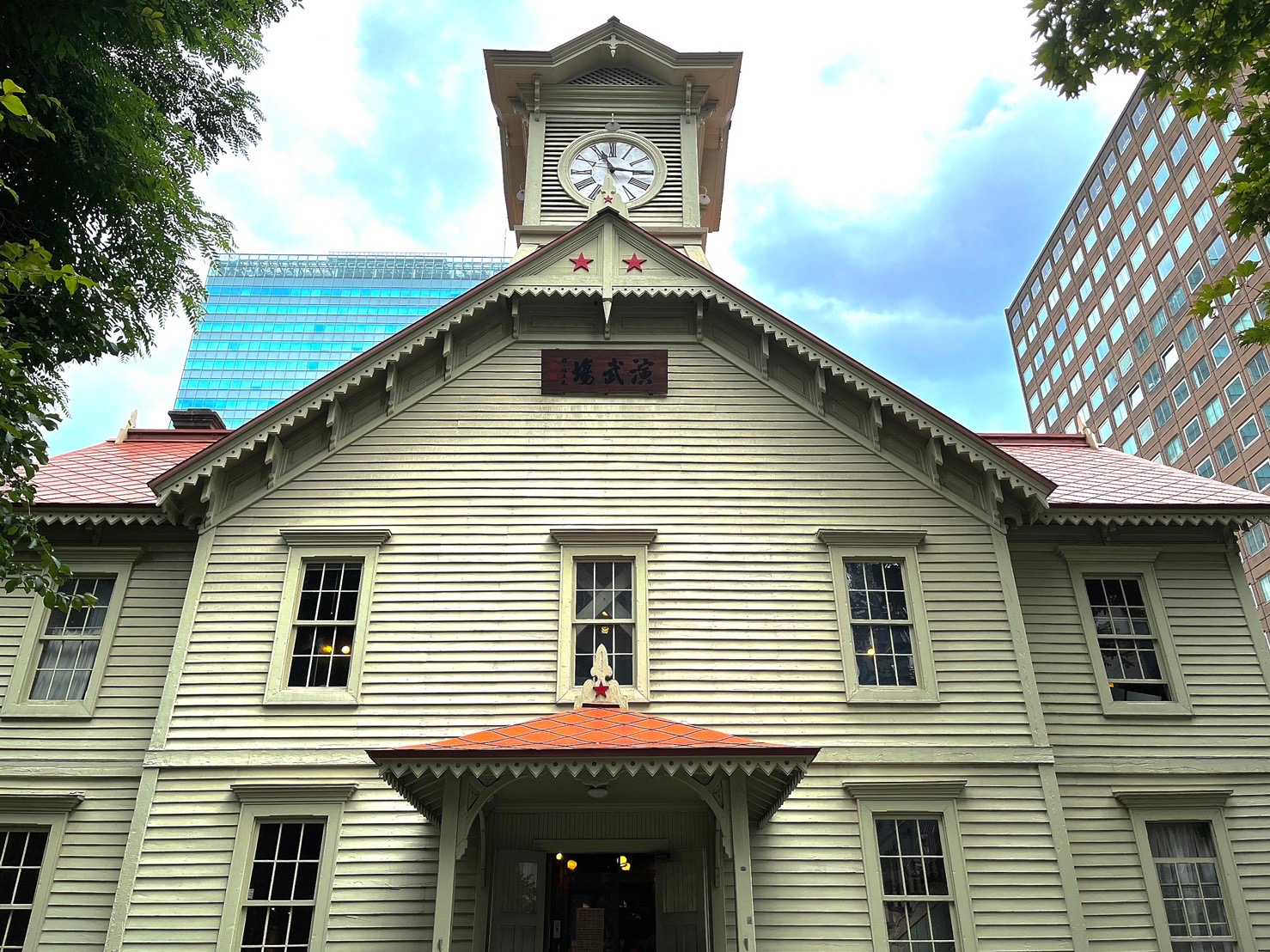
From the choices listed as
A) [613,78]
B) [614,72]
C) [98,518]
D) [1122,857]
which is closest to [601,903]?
[1122,857]

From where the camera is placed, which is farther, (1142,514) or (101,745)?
(1142,514)

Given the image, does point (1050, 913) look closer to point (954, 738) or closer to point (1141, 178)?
point (954, 738)

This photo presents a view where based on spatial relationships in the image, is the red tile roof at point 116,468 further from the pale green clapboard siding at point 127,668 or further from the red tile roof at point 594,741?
the red tile roof at point 594,741

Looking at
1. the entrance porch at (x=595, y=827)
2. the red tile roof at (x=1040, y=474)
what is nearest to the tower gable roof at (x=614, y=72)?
the red tile roof at (x=1040, y=474)

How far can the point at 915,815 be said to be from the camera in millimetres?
12062

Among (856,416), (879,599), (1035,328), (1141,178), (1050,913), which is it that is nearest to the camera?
(1050,913)

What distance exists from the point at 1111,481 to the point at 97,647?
15.3 meters

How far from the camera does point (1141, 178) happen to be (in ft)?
229

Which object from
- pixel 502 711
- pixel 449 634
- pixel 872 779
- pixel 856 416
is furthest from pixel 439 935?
pixel 856 416

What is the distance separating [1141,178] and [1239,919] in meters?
70.2

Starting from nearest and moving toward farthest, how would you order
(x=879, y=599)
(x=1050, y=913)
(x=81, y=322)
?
(x=81, y=322), (x=1050, y=913), (x=879, y=599)

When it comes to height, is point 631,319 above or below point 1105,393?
below

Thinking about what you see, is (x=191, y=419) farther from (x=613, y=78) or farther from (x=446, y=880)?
(x=446, y=880)

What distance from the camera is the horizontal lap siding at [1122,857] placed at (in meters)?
12.1
